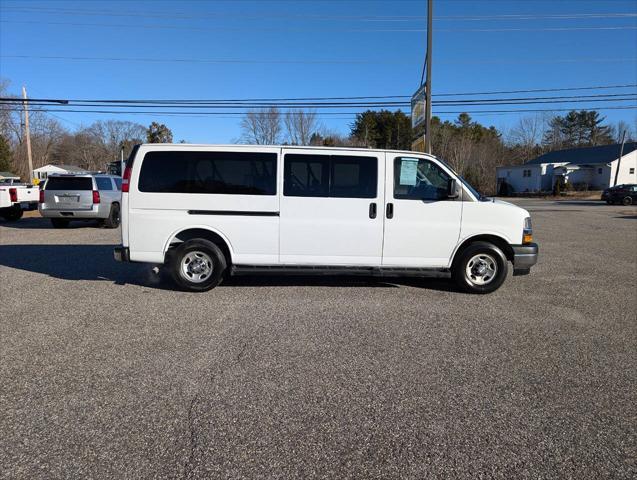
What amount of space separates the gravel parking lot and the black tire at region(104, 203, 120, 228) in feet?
28.2

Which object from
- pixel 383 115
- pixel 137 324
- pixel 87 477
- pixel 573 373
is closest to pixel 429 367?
pixel 573 373

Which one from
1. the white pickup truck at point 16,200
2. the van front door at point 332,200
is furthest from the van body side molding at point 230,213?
the white pickup truck at point 16,200

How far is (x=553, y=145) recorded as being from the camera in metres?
81.1

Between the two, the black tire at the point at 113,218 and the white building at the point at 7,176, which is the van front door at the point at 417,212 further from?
the white building at the point at 7,176

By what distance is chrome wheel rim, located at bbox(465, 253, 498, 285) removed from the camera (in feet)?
22.5

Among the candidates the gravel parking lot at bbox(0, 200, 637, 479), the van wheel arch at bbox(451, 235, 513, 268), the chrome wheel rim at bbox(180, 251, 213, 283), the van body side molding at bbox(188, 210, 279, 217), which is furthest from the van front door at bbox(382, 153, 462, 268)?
the chrome wheel rim at bbox(180, 251, 213, 283)

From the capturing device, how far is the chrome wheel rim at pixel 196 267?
6.79 meters

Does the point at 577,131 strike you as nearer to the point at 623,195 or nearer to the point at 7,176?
the point at 623,195

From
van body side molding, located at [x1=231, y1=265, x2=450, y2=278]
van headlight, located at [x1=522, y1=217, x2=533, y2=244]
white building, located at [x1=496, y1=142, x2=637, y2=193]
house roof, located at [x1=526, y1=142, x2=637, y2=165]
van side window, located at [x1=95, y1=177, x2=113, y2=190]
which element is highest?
house roof, located at [x1=526, y1=142, x2=637, y2=165]

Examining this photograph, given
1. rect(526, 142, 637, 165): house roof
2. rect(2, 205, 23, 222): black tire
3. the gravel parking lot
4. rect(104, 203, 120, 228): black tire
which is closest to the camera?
the gravel parking lot

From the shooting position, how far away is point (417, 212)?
6.77 m

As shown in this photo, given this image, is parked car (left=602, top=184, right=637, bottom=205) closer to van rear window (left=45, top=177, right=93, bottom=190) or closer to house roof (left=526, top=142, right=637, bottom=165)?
house roof (left=526, top=142, right=637, bottom=165)

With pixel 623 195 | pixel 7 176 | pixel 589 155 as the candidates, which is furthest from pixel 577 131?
pixel 7 176

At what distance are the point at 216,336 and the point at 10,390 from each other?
1862 millimetres
